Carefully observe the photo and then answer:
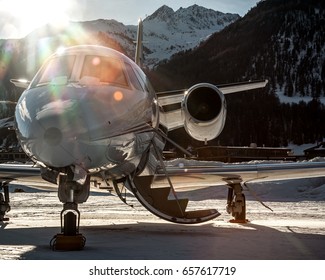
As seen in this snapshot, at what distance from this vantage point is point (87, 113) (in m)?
6.67

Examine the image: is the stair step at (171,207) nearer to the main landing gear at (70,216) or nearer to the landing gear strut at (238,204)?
the main landing gear at (70,216)

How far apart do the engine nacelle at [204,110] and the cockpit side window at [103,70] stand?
10.9 ft

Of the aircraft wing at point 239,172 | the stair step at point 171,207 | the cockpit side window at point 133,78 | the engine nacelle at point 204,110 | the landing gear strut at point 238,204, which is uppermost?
the cockpit side window at point 133,78

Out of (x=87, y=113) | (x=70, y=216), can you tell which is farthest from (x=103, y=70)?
(x=70, y=216)

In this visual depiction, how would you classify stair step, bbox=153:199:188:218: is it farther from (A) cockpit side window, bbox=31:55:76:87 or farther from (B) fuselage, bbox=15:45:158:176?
(A) cockpit side window, bbox=31:55:76:87

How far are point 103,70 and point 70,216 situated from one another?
2340 millimetres

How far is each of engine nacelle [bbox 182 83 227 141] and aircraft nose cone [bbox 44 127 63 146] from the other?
18.4 feet

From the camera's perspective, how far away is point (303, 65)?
603 ft

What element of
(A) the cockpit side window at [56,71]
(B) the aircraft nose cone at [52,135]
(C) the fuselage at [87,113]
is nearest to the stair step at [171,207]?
(C) the fuselage at [87,113]

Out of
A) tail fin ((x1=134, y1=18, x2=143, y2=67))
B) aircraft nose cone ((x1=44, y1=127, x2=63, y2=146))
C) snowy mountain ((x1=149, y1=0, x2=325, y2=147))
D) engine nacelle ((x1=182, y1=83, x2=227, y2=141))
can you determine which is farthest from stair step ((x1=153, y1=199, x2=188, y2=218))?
snowy mountain ((x1=149, y1=0, x2=325, y2=147))

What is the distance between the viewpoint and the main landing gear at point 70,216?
7.00 meters

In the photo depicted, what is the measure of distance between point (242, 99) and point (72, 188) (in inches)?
5503
